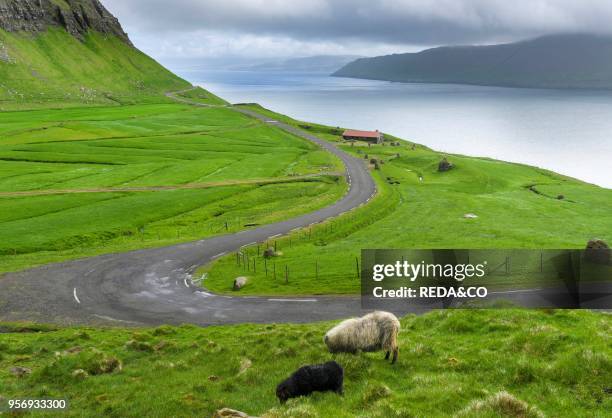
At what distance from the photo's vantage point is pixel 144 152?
142000 mm

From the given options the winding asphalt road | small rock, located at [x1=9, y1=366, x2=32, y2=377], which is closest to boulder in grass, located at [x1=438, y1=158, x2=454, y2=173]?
the winding asphalt road

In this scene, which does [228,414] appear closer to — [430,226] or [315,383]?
[315,383]

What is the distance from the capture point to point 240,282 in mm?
47031

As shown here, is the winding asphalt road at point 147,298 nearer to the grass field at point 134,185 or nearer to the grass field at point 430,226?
the grass field at point 430,226

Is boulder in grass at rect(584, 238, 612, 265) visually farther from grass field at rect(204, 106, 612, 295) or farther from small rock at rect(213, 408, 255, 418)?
small rock at rect(213, 408, 255, 418)

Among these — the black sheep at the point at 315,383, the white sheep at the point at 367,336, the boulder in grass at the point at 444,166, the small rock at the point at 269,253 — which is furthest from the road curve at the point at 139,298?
the boulder in grass at the point at 444,166

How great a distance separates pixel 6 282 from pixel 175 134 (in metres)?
136

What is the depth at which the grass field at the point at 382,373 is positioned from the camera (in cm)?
1350

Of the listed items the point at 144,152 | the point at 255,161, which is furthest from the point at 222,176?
the point at 144,152

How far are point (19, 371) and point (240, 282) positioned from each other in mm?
24909

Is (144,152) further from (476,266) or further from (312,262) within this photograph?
(476,266)

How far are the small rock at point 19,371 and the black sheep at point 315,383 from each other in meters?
14.9

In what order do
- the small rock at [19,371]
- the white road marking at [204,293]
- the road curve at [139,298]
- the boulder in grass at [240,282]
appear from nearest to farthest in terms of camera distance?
the small rock at [19,371]
the road curve at [139,298]
the white road marking at [204,293]
the boulder in grass at [240,282]

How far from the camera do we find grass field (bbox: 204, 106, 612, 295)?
48531 millimetres
